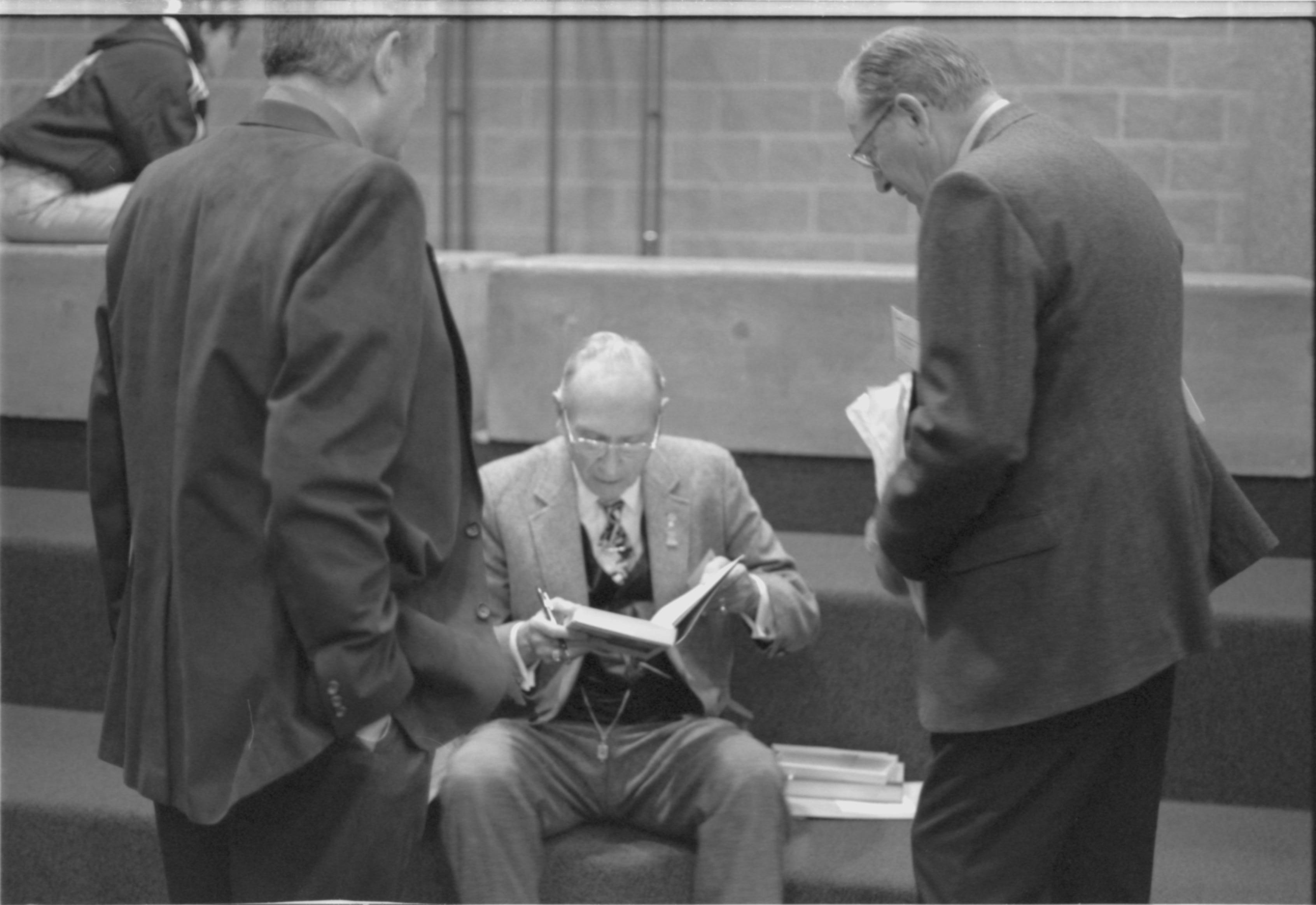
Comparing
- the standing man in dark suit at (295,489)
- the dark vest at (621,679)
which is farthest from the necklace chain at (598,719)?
the standing man in dark suit at (295,489)

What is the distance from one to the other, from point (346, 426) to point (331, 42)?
421 millimetres

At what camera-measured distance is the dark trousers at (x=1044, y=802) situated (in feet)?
5.87

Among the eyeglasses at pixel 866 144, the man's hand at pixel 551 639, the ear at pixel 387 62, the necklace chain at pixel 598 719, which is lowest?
the necklace chain at pixel 598 719

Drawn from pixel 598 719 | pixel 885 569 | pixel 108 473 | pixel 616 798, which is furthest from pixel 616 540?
pixel 108 473

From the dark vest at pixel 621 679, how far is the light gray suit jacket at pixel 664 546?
3 centimetres

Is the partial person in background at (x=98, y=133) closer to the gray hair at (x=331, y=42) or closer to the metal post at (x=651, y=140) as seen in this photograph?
the metal post at (x=651, y=140)

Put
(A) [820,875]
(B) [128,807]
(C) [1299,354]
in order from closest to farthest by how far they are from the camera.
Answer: (A) [820,875]
(B) [128,807]
(C) [1299,354]

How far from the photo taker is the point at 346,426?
4.81ft

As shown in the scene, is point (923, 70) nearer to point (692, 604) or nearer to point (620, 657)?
point (692, 604)

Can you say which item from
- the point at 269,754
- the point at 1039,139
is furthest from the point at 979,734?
the point at 269,754

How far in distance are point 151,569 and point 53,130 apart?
2182 mm

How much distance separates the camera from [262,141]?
5.20ft

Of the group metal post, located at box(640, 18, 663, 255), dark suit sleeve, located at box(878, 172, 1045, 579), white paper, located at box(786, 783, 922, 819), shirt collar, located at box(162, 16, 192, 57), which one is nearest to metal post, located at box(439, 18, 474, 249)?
metal post, located at box(640, 18, 663, 255)

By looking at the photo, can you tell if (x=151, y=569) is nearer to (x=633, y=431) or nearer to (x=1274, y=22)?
(x=633, y=431)
